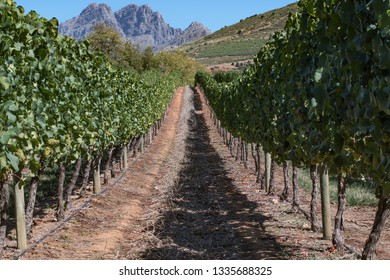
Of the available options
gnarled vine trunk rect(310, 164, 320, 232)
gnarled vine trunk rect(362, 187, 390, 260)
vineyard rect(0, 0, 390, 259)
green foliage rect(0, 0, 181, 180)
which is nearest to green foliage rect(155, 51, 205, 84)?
vineyard rect(0, 0, 390, 259)

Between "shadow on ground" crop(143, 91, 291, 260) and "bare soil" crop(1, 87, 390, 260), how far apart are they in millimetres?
15

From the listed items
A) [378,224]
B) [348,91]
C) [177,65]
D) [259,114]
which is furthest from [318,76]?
[177,65]

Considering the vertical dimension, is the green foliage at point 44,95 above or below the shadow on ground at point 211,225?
above

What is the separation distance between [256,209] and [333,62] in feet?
22.8

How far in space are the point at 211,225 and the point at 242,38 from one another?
125 metres

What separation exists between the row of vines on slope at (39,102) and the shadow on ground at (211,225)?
88.8 inches

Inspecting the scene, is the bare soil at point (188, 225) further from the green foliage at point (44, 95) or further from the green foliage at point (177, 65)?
the green foliage at point (177, 65)

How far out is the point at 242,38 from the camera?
131m

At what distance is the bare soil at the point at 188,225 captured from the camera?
8109 mm

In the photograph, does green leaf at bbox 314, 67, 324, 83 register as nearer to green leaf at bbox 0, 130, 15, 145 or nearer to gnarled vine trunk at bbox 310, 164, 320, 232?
green leaf at bbox 0, 130, 15, 145

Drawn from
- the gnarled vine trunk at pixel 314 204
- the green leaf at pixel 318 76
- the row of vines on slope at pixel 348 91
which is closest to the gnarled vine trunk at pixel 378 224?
the row of vines on slope at pixel 348 91

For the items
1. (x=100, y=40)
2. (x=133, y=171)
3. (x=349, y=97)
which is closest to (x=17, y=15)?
(x=349, y=97)
